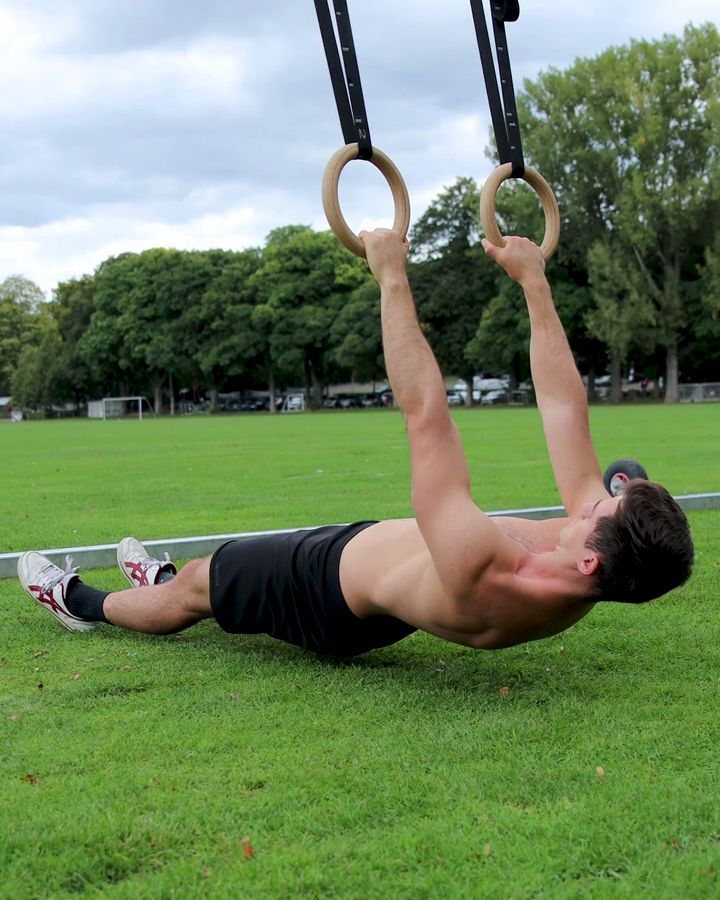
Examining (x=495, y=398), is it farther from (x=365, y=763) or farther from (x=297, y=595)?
(x=365, y=763)

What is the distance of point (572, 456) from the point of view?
4.98 meters

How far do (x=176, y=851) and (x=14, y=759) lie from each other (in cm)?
108

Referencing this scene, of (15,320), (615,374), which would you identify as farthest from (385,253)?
(15,320)

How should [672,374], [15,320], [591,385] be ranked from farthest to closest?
[15,320] < [591,385] < [672,374]

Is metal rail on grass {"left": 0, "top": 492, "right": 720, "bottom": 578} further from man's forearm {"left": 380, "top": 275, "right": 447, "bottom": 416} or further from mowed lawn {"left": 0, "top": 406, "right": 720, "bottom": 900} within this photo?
man's forearm {"left": 380, "top": 275, "right": 447, "bottom": 416}

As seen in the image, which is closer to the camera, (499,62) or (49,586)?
(499,62)

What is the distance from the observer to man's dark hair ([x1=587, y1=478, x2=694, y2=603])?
3.82m

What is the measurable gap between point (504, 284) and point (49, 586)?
205ft

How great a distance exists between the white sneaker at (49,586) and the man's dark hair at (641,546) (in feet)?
11.0

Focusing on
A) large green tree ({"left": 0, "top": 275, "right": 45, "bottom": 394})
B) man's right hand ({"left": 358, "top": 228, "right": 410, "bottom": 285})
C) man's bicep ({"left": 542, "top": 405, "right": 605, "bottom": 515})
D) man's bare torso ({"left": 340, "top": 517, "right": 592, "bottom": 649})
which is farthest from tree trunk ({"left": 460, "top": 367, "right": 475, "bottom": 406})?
man's bare torso ({"left": 340, "top": 517, "right": 592, "bottom": 649})

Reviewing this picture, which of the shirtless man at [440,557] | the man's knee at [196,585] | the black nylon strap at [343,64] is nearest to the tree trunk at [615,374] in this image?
the shirtless man at [440,557]

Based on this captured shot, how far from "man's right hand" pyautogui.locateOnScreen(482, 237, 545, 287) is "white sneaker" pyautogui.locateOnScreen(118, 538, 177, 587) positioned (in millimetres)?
2899

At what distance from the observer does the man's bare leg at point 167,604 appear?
533 centimetres

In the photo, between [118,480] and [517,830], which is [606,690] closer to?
[517,830]
